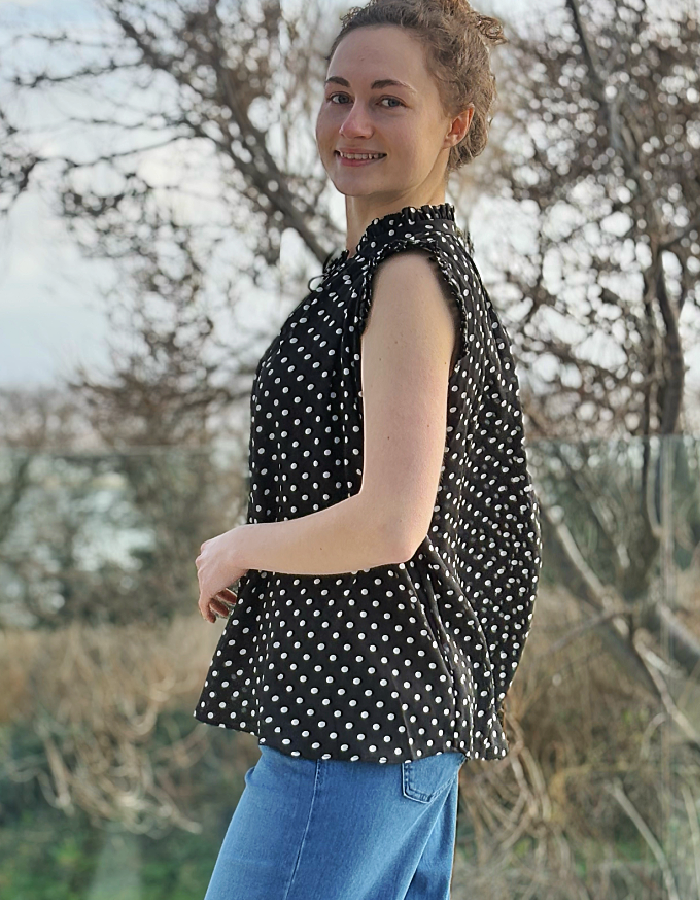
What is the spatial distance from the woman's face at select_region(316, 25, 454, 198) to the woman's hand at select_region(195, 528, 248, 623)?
1.22 feet

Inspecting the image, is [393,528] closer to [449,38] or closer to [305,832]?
[305,832]

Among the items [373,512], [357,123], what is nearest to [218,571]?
[373,512]

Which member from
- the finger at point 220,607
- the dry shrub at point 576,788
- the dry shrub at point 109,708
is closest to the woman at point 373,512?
the finger at point 220,607

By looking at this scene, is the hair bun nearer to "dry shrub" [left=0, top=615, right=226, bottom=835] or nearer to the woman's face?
the woman's face

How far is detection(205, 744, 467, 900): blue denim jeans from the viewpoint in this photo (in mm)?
976

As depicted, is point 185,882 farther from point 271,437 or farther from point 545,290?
point 271,437

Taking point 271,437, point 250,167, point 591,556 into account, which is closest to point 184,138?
point 250,167

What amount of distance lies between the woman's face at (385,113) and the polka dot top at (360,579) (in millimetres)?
43

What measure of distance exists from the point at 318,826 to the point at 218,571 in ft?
0.82

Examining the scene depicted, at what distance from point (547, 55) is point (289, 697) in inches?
67.2

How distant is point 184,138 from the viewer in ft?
7.89

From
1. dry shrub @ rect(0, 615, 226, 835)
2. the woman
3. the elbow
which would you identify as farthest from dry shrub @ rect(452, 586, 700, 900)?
the elbow

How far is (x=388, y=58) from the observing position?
1.04 m

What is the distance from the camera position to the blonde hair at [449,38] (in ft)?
3.43
